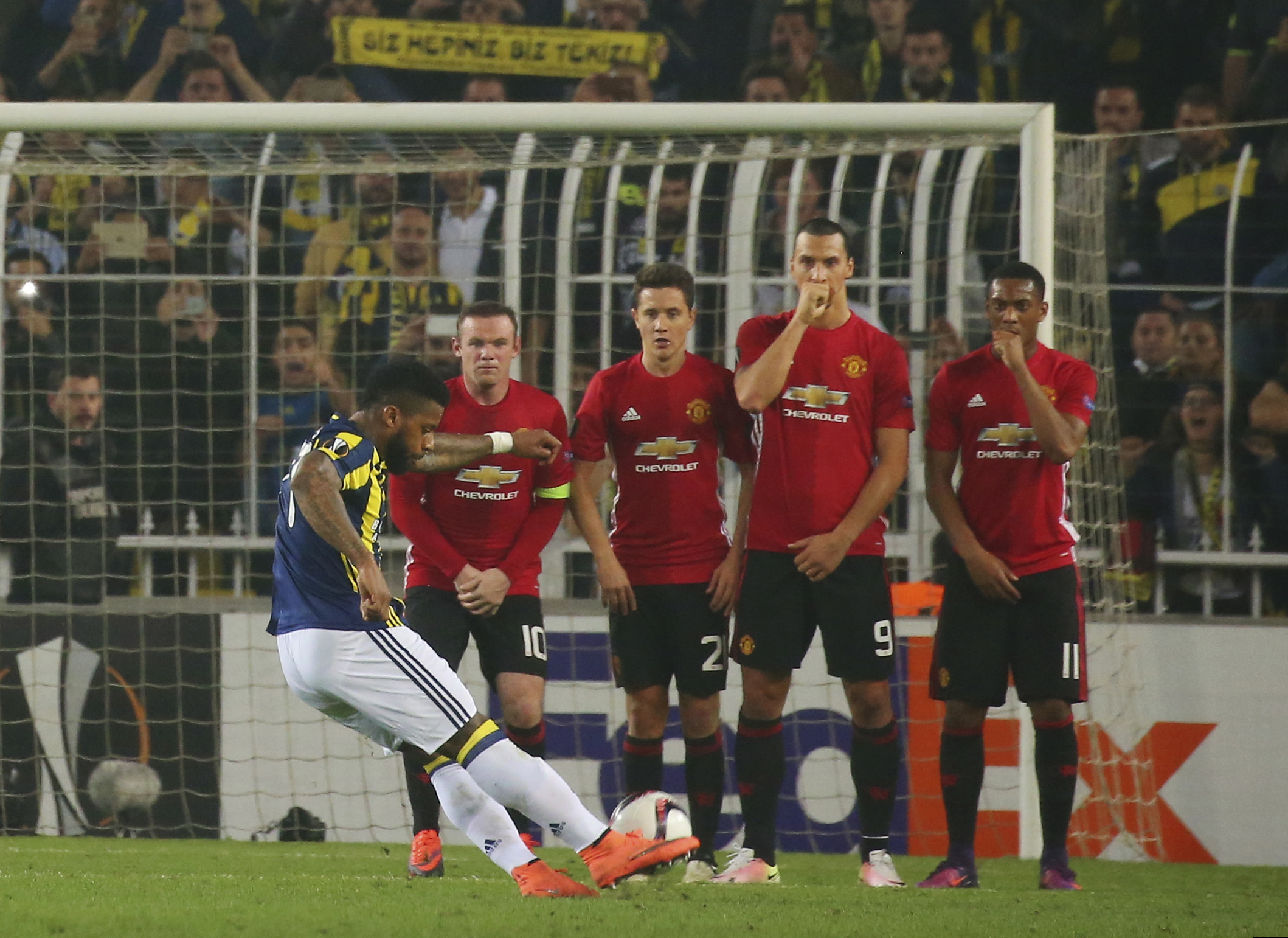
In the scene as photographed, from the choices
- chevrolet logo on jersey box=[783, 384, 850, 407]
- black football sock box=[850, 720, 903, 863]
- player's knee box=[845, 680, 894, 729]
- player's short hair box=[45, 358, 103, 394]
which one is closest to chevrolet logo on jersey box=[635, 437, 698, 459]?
chevrolet logo on jersey box=[783, 384, 850, 407]

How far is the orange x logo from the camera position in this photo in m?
5.93

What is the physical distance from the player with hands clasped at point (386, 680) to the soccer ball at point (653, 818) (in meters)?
0.13

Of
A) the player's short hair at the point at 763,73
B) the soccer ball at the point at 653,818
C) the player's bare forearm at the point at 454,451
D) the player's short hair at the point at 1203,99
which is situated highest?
the player's short hair at the point at 763,73

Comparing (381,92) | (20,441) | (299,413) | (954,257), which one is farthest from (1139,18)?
(20,441)

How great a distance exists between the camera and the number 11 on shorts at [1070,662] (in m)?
4.43

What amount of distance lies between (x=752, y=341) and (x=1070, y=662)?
53.1 inches

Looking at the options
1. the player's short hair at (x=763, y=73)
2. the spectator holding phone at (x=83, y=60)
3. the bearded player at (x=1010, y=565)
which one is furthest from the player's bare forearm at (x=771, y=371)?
the spectator holding phone at (x=83, y=60)

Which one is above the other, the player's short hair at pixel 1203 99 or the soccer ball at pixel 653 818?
the player's short hair at pixel 1203 99

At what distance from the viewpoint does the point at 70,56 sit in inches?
379

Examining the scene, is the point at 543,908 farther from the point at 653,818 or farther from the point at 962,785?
the point at 962,785

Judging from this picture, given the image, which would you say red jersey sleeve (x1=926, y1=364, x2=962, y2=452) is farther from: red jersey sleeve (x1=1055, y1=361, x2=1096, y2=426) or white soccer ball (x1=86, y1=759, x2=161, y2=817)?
white soccer ball (x1=86, y1=759, x2=161, y2=817)

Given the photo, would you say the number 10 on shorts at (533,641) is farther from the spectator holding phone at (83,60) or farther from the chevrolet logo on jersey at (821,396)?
the spectator holding phone at (83,60)

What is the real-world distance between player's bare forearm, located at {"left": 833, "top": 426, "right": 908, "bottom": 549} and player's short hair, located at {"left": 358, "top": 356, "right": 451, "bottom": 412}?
1.28 m

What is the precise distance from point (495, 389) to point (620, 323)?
97.0 inches
